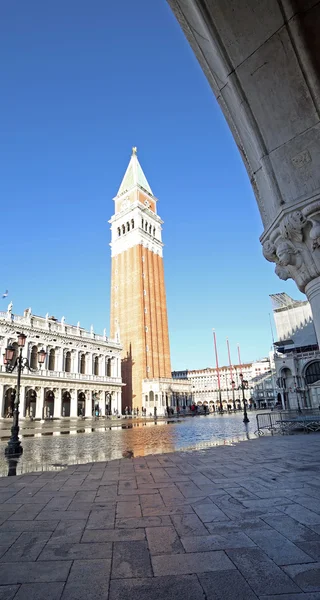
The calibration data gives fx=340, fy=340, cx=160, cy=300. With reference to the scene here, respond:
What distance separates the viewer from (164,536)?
327 centimetres

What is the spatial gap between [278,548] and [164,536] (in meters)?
1.05

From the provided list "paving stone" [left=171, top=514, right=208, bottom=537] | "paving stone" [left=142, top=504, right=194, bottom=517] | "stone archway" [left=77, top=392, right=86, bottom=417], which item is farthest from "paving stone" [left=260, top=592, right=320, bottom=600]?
"stone archway" [left=77, top=392, right=86, bottom=417]

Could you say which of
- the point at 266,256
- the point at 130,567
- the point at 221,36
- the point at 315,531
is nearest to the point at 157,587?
the point at 130,567

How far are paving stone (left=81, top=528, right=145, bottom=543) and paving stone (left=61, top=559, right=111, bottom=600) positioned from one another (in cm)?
48

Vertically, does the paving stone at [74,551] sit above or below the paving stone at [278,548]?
above

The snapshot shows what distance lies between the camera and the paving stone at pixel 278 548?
2.66 meters

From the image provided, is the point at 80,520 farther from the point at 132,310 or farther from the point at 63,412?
the point at 132,310

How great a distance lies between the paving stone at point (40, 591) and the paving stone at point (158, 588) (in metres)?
0.37

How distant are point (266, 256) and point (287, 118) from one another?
1.49 metres

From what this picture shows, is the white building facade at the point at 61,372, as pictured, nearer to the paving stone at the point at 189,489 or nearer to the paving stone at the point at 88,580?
the paving stone at the point at 189,489

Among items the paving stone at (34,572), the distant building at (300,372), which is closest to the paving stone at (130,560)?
the paving stone at (34,572)

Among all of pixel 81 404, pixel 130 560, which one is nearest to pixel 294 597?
pixel 130 560

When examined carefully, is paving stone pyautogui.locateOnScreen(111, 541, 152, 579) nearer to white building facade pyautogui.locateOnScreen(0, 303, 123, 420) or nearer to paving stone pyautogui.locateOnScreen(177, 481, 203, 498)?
paving stone pyautogui.locateOnScreen(177, 481, 203, 498)

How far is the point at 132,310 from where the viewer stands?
6106 centimetres
